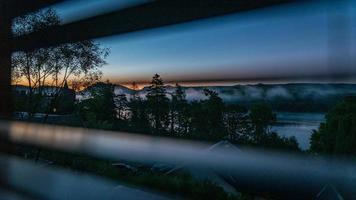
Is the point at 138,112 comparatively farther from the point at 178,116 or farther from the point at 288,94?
the point at 288,94

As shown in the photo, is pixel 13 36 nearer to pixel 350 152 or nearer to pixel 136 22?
pixel 136 22

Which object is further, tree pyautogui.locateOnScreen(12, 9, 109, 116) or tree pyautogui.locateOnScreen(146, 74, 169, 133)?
tree pyautogui.locateOnScreen(12, 9, 109, 116)

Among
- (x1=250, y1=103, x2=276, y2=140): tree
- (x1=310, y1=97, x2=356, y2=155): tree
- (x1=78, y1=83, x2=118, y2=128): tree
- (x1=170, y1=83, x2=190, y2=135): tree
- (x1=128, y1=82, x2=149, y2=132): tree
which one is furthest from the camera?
(x1=78, y1=83, x2=118, y2=128): tree

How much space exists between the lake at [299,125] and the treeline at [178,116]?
1cm

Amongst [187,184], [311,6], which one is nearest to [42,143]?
[187,184]

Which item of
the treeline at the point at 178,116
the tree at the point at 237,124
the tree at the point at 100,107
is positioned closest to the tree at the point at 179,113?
the treeline at the point at 178,116

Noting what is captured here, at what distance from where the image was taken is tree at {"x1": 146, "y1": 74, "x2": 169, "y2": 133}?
3.40ft

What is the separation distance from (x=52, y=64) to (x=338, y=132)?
1.00m

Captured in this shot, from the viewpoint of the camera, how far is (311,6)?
793 mm

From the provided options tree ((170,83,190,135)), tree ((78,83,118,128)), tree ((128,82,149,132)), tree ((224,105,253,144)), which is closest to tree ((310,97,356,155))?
tree ((224,105,253,144))

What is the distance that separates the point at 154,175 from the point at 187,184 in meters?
0.11

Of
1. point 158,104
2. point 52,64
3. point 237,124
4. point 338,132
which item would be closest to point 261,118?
point 237,124

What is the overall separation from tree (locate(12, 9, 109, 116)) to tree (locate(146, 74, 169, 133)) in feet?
0.72

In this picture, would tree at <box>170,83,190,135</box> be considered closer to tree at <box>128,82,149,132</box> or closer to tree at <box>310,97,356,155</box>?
tree at <box>128,82,149,132</box>
